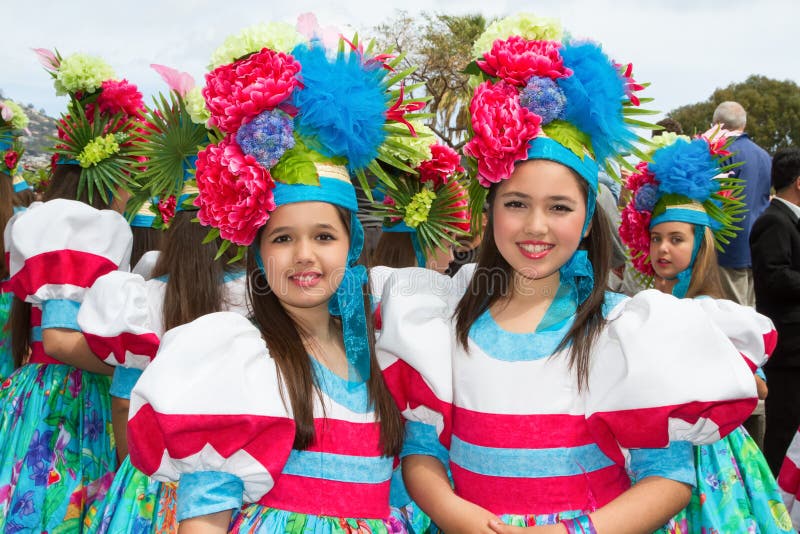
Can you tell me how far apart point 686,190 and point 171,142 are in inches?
105

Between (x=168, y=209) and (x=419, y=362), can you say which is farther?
(x=168, y=209)

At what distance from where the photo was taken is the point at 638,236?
421 centimetres

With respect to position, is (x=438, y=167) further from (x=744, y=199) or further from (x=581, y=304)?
(x=744, y=199)

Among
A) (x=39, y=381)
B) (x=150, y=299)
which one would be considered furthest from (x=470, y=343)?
(x=39, y=381)

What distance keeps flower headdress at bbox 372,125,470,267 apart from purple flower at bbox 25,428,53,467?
197 centimetres

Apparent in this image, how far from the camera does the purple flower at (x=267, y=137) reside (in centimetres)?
205

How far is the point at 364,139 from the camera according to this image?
2.16m

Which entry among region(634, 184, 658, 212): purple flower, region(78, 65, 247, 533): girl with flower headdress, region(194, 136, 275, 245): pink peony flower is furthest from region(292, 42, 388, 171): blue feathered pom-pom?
region(634, 184, 658, 212): purple flower

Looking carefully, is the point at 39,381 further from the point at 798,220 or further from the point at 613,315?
the point at 798,220

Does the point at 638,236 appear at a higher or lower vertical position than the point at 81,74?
lower

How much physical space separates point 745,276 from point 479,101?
184 inches

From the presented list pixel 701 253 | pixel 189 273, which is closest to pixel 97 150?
A: pixel 189 273

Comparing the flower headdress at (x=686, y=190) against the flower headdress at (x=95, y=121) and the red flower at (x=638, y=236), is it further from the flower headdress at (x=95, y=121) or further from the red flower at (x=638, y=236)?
the flower headdress at (x=95, y=121)

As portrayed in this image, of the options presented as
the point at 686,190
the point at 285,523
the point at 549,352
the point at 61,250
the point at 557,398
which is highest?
the point at 686,190
